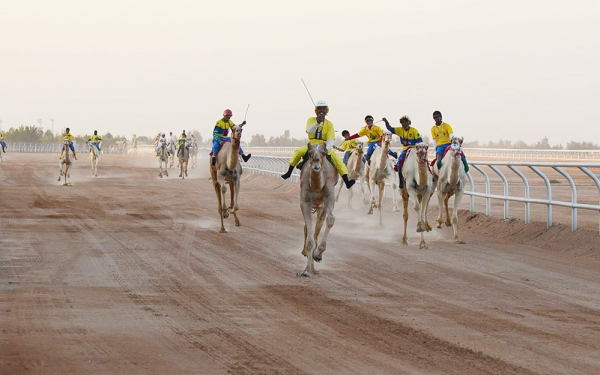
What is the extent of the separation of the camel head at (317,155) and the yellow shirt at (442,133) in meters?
6.37

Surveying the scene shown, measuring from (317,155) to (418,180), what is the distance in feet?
17.2

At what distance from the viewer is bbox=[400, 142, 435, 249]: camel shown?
17.3 metres

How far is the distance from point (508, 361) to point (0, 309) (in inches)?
209

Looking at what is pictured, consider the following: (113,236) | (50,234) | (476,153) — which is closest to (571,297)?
(113,236)

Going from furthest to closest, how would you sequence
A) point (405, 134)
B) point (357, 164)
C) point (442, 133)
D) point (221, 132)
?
Answer: point (357, 164) < point (221, 132) < point (442, 133) < point (405, 134)

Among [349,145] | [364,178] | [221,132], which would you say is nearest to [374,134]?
[364,178]

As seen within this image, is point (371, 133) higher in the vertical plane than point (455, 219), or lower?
higher

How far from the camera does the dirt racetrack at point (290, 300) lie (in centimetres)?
754

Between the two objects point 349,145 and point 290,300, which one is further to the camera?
point 349,145

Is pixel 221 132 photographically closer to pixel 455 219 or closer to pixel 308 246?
pixel 455 219

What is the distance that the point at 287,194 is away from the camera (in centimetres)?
3288

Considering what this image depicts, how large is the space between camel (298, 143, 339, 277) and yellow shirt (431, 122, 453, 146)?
19.7 ft

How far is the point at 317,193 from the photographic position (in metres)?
13.2

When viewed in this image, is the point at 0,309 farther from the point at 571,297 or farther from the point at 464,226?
the point at 464,226
